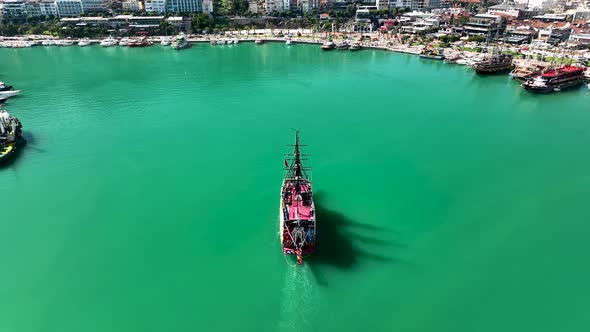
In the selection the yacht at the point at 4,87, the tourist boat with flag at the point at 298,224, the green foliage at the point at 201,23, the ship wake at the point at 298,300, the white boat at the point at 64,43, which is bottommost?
the ship wake at the point at 298,300

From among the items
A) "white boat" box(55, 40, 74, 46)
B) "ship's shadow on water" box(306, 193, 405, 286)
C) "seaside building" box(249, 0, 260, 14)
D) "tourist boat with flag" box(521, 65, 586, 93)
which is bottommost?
"ship's shadow on water" box(306, 193, 405, 286)

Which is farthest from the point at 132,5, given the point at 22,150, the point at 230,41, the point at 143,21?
the point at 22,150

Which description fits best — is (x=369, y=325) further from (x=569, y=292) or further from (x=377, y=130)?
(x=377, y=130)

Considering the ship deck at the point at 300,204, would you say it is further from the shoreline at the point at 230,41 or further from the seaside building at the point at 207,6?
the seaside building at the point at 207,6

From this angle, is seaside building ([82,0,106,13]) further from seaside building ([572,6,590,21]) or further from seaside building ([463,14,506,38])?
seaside building ([572,6,590,21])

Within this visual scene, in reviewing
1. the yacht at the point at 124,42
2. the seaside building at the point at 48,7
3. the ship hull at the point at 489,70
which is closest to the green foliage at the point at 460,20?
the ship hull at the point at 489,70

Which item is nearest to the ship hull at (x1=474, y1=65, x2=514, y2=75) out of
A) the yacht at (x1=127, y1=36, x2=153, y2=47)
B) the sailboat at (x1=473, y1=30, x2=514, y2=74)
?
the sailboat at (x1=473, y1=30, x2=514, y2=74)
